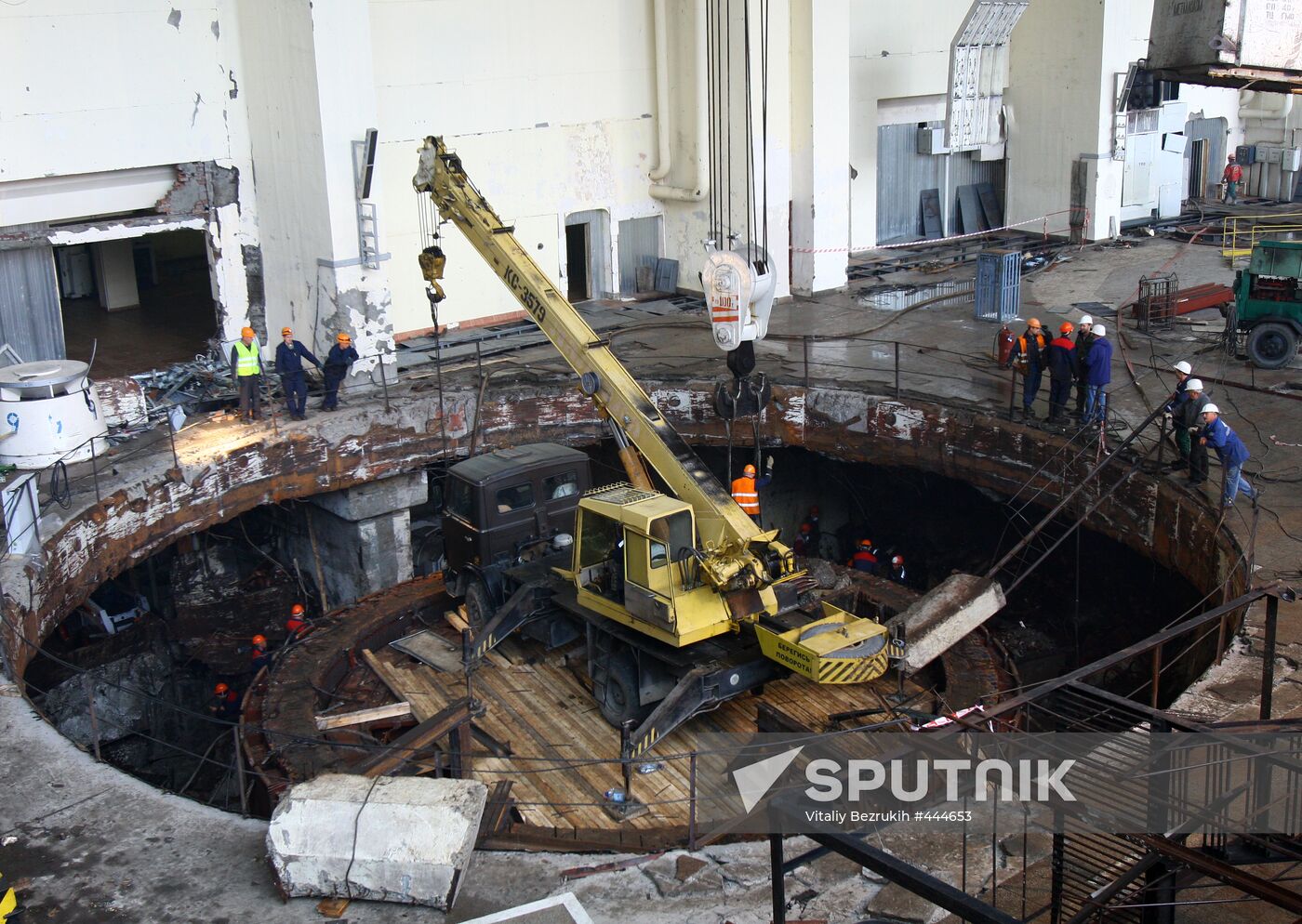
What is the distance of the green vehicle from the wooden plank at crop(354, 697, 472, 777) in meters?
14.7

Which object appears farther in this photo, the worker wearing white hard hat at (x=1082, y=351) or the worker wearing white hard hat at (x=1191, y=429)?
the worker wearing white hard hat at (x=1082, y=351)

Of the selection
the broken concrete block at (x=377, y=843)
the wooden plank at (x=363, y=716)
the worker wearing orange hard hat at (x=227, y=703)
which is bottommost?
the worker wearing orange hard hat at (x=227, y=703)

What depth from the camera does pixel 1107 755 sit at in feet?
27.3

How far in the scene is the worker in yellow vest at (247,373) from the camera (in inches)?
768

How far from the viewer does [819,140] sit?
2594 cm

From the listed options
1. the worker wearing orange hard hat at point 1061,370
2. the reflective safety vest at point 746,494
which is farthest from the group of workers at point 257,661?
the worker wearing orange hard hat at point 1061,370

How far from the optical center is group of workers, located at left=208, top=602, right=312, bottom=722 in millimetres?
17016

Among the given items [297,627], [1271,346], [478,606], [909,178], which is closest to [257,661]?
[297,627]

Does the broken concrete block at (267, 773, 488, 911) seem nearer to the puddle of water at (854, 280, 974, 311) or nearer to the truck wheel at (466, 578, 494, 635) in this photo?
the truck wheel at (466, 578, 494, 635)

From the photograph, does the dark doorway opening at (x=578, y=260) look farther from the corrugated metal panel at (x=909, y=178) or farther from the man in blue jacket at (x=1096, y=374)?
the man in blue jacket at (x=1096, y=374)

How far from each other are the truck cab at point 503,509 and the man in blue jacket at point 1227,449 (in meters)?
7.06

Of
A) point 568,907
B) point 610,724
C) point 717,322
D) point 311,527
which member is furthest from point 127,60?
point 568,907

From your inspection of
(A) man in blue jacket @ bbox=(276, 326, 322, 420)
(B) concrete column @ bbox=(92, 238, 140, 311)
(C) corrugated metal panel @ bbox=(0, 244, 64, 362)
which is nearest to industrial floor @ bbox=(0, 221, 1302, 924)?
(A) man in blue jacket @ bbox=(276, 326, 322, 420)

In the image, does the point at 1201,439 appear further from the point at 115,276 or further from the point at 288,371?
the point at 115,276
